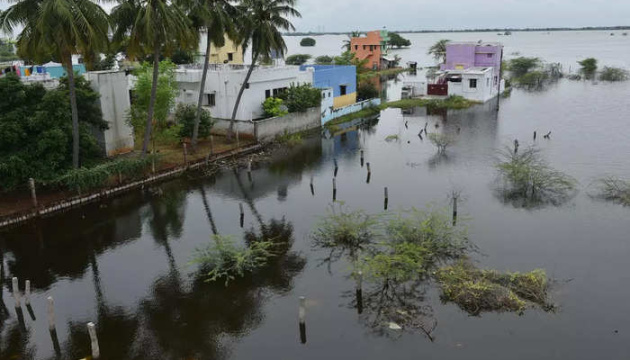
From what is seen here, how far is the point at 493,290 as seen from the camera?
18.0m

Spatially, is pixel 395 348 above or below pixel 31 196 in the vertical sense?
below

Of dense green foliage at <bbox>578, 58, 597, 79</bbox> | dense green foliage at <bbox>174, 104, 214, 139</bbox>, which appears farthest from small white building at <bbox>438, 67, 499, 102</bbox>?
dense green foliage at <bbox>578, 58, 597, 79</bbox>

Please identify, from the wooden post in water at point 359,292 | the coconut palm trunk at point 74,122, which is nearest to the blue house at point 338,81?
the coconut palm trunk at point 74,122

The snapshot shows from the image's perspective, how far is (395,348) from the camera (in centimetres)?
1577

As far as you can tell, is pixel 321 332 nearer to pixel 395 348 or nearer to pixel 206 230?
pixel 395 348

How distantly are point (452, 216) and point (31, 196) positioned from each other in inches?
826

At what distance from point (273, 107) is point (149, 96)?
12.2 metres

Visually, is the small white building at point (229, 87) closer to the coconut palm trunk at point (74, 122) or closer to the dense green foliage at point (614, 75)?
the coconut palm trunk at point (74, 122)

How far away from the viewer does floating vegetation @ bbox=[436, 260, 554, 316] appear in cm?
1777

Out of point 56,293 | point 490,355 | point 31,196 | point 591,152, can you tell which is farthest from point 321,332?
point 591,152

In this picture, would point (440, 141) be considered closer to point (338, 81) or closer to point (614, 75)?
point (338, 81)

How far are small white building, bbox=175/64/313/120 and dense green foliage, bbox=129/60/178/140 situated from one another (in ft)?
24.3

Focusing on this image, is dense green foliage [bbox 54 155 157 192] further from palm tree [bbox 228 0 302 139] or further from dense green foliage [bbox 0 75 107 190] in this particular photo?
palm tree [bbox 228 0 302 139]

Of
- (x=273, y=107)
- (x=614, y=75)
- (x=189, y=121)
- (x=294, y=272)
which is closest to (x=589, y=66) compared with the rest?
(x=614, y=75)
